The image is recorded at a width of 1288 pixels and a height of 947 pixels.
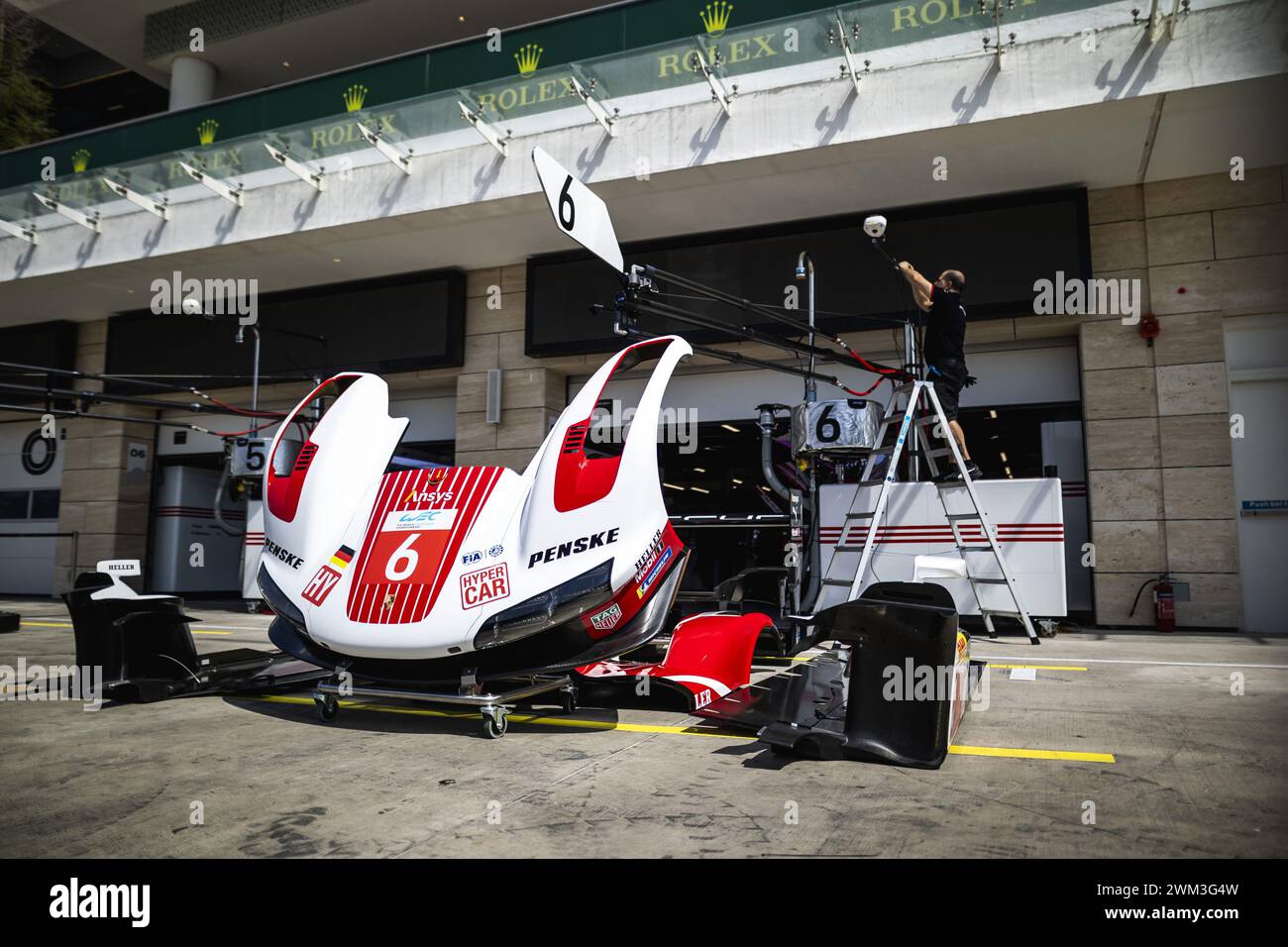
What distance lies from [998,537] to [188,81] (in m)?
17.9

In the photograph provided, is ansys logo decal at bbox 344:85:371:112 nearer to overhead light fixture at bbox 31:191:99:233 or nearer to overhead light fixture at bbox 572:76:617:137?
overhead light fixture at bbox 572:76:617:137

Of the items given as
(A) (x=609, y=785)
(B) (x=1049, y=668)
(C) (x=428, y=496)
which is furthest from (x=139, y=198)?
(B) (x=1049, y=668)

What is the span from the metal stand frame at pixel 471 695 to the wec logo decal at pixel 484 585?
322 millimetres

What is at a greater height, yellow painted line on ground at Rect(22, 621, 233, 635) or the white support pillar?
the white support pillar

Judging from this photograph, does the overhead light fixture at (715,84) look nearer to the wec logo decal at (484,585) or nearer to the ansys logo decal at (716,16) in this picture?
the ansys logo decal at (716,16)

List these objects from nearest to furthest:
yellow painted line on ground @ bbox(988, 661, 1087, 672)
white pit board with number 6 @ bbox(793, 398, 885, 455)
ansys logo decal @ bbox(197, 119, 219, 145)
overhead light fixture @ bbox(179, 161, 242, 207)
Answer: yellow painted line on ground @ bbox(988, 661, 1087, 672)
white pit board with number 6 @ bbox(793, 398, 885, 455)
overhead light fixture @ bbox(179, 161, 242, 207)
ansys logo decal @ bbox(197, 119, 219, 145)

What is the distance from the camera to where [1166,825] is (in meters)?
2.19

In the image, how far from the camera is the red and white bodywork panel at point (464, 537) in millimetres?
3498

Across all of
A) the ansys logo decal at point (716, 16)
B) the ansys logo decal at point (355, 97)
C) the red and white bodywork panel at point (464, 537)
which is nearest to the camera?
the red and white bodywork panel at point (464, 537)

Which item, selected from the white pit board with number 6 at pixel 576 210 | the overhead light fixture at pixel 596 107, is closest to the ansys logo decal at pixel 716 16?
the overhead light fixture at pixel 596 107

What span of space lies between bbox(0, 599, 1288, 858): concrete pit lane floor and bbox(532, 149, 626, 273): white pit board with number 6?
2.54 metres

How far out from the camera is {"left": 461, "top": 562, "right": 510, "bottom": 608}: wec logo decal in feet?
11.4

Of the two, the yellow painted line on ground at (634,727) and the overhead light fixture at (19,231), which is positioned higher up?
the overhead light fixture at (19,231)

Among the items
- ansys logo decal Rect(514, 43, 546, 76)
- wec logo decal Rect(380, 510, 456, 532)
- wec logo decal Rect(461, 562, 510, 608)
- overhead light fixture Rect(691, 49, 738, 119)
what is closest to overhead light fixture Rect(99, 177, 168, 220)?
ansys logo decal Rect(514, 43, 546, 76)
